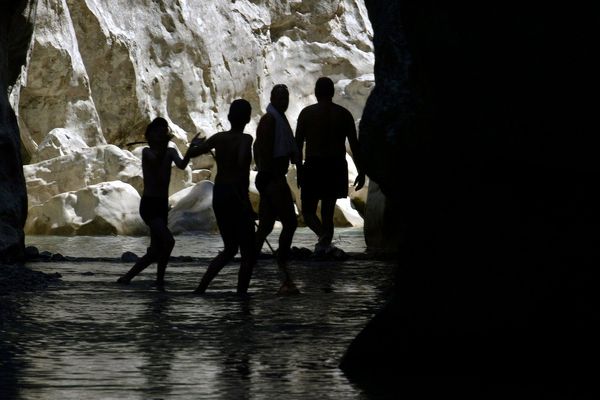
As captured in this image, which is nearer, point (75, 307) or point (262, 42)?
point (75, 307)

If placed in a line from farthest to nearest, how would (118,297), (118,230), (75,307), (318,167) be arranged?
1. (118,230)
2. (318,167)
3. (118,297)
4. (75,307)

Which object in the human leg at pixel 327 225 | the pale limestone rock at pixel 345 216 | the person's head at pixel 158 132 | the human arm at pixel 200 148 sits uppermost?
the person's head at pixel 158 132

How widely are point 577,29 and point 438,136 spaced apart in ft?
2.74

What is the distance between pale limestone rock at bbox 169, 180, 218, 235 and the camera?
23.3m

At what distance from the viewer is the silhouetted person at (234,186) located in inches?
366

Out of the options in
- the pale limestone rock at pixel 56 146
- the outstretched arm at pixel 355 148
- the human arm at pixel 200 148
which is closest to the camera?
the human arm at pixel 200 148

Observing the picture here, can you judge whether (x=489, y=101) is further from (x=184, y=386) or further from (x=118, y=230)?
(x=118, y=230)

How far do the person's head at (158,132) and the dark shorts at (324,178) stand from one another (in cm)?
292

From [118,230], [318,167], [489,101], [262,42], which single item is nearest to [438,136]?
[489,101]

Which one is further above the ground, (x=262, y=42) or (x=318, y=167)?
(x=262, y=42)

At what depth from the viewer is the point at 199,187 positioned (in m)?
25.0

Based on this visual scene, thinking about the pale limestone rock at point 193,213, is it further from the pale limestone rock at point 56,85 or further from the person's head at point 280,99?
the person's head at point 280,99

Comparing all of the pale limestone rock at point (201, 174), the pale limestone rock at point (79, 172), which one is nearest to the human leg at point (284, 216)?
the pale limestone rock at point (79, 172)

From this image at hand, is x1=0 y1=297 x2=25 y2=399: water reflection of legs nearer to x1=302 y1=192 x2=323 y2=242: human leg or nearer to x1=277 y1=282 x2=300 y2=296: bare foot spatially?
x1=277 y1=282 x2=300 y2=296: bare foot
